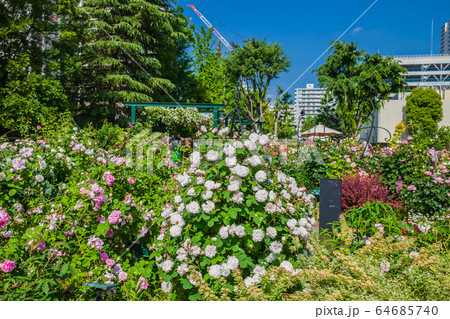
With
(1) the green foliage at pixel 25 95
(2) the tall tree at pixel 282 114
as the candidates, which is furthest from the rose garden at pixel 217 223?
(1) the green foliage at pixel 25 95

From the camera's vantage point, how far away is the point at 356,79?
679 inches

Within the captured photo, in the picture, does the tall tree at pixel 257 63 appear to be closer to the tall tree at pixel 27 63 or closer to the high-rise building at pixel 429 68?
the tall tree at pixel 27 63

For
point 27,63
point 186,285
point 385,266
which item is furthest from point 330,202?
point 27,63

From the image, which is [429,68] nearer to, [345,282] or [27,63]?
[27,63]

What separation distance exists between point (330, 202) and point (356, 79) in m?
16.3

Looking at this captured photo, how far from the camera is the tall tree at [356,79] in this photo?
1700cm

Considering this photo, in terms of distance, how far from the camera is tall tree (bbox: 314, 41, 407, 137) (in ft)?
55.8

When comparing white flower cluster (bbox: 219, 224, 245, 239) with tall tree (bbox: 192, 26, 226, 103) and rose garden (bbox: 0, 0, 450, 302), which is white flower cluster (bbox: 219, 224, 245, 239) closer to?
rose garden (bbox: 0, 0, 450, 302)

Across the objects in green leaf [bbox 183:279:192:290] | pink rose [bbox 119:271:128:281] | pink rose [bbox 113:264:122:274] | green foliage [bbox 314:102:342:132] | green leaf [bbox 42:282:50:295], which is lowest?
pink rose [bbox 119:271:128:281]

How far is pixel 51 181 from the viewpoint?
10.7 ft

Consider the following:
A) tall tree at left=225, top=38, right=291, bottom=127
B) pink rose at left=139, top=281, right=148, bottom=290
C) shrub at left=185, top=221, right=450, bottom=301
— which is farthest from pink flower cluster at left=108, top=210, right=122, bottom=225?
tall tree at left=225, top=38, right=291, bottom=127

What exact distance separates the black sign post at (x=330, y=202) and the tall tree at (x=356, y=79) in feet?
48.2

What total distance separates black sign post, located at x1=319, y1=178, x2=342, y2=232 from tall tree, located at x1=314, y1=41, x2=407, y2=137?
14.7 metres

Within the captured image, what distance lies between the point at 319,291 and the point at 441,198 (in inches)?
112
